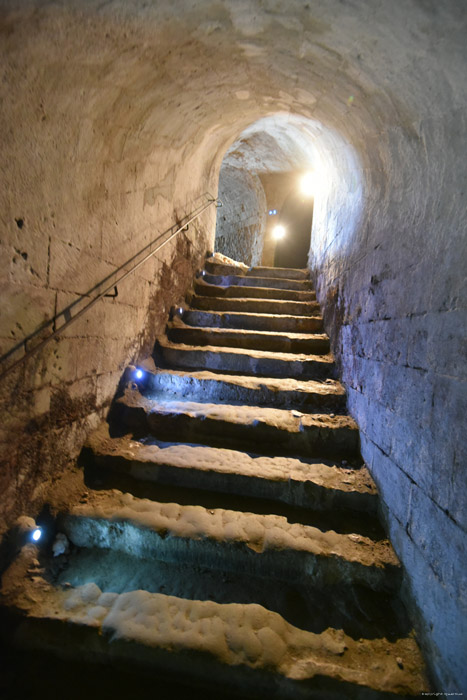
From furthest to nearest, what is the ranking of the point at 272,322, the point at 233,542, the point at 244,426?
the point at 272,322, the point at 244,426, the point at 233,542

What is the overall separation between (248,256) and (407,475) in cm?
974

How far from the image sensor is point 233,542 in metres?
1.79

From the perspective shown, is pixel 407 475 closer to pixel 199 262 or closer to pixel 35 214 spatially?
pixel 35 214

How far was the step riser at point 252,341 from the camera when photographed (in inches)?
143

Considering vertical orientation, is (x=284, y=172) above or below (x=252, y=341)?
above

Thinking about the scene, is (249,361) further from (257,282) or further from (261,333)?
(257,282)

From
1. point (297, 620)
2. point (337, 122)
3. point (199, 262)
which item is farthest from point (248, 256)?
point (297, 620)

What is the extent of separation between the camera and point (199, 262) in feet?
16.6

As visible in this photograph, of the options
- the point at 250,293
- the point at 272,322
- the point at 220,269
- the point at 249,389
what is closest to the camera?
the point at 249,389

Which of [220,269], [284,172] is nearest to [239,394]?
[220,269]

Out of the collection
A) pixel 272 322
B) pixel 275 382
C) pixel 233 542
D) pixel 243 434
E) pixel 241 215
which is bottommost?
pixel 233 542

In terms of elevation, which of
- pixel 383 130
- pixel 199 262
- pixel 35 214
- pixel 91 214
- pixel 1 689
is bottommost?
pixel 1 689

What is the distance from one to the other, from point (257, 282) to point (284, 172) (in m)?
6.37

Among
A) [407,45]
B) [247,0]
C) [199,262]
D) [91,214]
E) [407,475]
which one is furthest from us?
[199,262]
